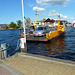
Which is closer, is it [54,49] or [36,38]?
[54,49]

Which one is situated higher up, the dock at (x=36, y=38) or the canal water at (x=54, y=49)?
the dock at (x=36, y=38)

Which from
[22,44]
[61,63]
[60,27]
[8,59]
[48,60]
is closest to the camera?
[61,63]

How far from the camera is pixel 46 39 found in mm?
15289

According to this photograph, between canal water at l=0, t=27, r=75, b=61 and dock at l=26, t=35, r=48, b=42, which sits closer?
canal water at l=0, t=27, r=75, b=61

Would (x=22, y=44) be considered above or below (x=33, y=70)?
above

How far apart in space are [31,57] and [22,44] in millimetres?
1987

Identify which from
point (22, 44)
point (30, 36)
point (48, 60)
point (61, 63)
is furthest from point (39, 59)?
point (30, 36)

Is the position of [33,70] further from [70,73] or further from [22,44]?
[22,44]

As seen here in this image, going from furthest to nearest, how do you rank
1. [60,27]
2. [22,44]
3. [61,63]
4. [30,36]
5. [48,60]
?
1. [60,27]
2. [30,36]
3. [22,44]
4. [48,60]
5. [61,63]

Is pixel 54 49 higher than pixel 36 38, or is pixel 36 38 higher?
pixel 36 38

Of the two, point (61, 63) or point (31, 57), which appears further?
point (31, 57)

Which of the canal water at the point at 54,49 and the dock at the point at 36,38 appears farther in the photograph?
the dock at the point at 36,38

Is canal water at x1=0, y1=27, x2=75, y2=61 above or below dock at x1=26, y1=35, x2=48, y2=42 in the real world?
below

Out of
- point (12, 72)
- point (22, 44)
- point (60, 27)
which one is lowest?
point (12, 72)
